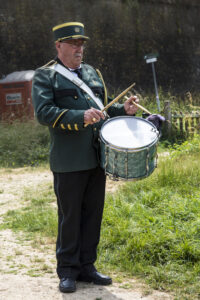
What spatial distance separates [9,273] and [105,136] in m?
1.54

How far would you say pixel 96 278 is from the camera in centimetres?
347

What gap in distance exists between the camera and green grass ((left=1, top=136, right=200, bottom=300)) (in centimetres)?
364

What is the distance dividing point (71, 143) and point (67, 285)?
3.57ft

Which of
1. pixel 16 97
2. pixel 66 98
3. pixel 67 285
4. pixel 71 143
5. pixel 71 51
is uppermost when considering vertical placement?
pixel 71 51

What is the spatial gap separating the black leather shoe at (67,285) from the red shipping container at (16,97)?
8757mm

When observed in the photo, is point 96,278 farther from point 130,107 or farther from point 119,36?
point 119,36

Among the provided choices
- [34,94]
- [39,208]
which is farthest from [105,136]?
[39,208]

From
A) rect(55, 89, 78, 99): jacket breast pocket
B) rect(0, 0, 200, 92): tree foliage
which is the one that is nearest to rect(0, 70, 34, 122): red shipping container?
rect(0, 0, 200, 92): tree foliage

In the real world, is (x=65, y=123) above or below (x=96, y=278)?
above

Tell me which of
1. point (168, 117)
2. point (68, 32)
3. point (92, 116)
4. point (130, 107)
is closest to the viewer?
point (92, 116)

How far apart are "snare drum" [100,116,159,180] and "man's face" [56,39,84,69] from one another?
53 cm

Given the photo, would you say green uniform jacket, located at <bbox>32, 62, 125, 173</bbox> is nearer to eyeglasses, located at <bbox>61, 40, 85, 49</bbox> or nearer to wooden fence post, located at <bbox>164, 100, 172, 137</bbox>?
eyeglasses, located at <bbox>61, 40, 85, 49</bbox>

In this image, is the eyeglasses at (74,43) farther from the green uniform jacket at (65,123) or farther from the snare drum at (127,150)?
the snare drum at (127,150)

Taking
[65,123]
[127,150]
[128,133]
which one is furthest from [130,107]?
[65,123]
